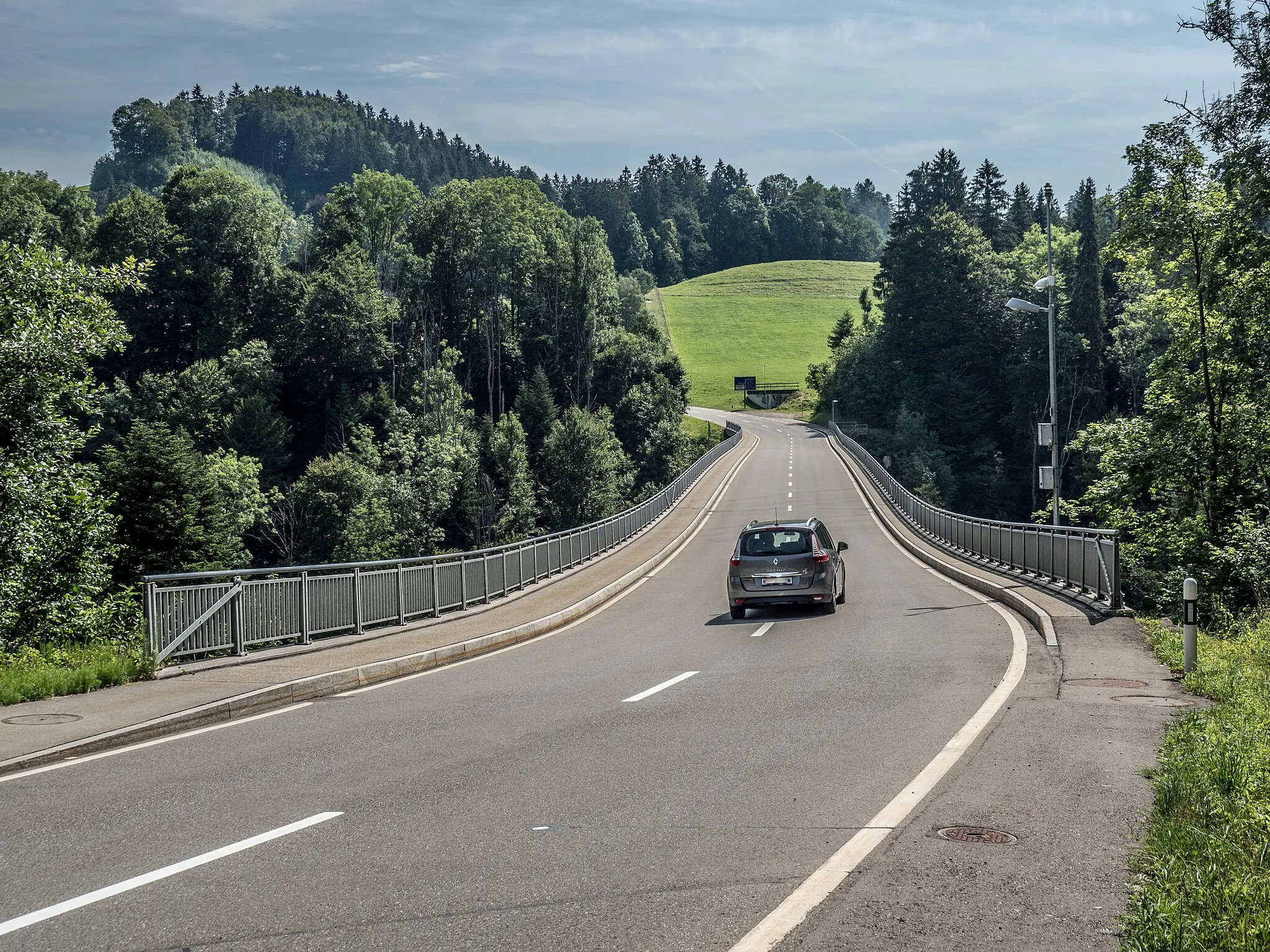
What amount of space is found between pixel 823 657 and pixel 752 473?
57.3 meters

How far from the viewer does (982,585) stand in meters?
25.0

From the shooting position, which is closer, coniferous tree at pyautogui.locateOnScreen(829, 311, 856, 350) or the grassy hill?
coniferous tree at pyautogui.locateOnScreen(829, 311, 856, 350)

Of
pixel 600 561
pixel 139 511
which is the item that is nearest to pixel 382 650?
pixel 600 561

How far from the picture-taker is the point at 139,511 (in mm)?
35906

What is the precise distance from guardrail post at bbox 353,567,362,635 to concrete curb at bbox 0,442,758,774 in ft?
5.81

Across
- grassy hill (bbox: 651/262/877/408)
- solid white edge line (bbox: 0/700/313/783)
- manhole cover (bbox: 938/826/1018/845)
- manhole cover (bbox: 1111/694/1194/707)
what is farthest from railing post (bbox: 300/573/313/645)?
grassy hill (bbox: 651/262/877/408)

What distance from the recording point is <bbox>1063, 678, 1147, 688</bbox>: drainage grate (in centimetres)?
1161

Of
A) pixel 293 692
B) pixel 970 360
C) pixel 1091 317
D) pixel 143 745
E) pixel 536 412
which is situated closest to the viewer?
pixel 143 745

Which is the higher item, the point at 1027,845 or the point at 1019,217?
the point at 1019,217

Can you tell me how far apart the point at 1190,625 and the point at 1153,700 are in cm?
196

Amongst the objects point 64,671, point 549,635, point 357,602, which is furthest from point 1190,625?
point 64,671

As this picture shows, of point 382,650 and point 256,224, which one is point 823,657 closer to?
point 382,650

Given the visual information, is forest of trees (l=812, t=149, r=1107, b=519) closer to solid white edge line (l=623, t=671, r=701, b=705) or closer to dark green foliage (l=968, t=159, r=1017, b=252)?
dark green foliage (l=968, t=159, r=1017, b=252)

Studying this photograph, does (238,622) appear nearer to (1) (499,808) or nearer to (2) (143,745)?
(2) (143,745)
